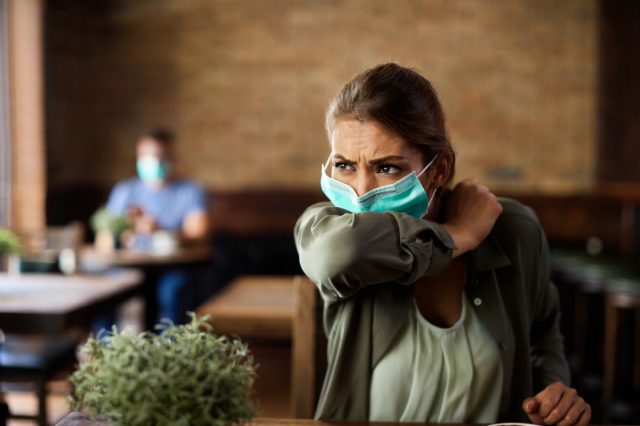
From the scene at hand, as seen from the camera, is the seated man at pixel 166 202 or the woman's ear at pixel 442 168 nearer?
the woman's ear at pixel 442 168

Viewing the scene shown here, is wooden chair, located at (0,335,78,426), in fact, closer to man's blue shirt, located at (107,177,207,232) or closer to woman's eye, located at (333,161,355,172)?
man's blue shirt, located at (107,177,207,232)

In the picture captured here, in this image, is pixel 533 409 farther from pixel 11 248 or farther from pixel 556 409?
pixel 11 248

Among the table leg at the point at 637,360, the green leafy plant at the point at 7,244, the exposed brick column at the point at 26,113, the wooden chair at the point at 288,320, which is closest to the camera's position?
the wooden chair at the point at 288,320

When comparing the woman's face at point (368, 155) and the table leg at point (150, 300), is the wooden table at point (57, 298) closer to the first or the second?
the table leg at point (150, 300)

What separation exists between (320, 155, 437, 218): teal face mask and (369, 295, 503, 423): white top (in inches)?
9.5

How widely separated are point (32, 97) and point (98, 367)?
5086mm

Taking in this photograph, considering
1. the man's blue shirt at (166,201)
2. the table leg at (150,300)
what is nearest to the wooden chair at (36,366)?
the table leg at (150,300)

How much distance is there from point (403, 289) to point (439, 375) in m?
0.20

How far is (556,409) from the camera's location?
1.30 m

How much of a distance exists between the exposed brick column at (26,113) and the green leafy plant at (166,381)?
4786 millimetres

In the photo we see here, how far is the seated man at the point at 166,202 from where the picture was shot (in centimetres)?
491

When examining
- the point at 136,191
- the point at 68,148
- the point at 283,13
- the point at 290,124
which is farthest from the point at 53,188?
the point at 283,13

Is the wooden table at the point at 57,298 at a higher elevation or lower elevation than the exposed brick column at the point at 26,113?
lower

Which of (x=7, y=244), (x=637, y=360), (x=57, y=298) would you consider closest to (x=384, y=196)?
(x=57, y=298)
